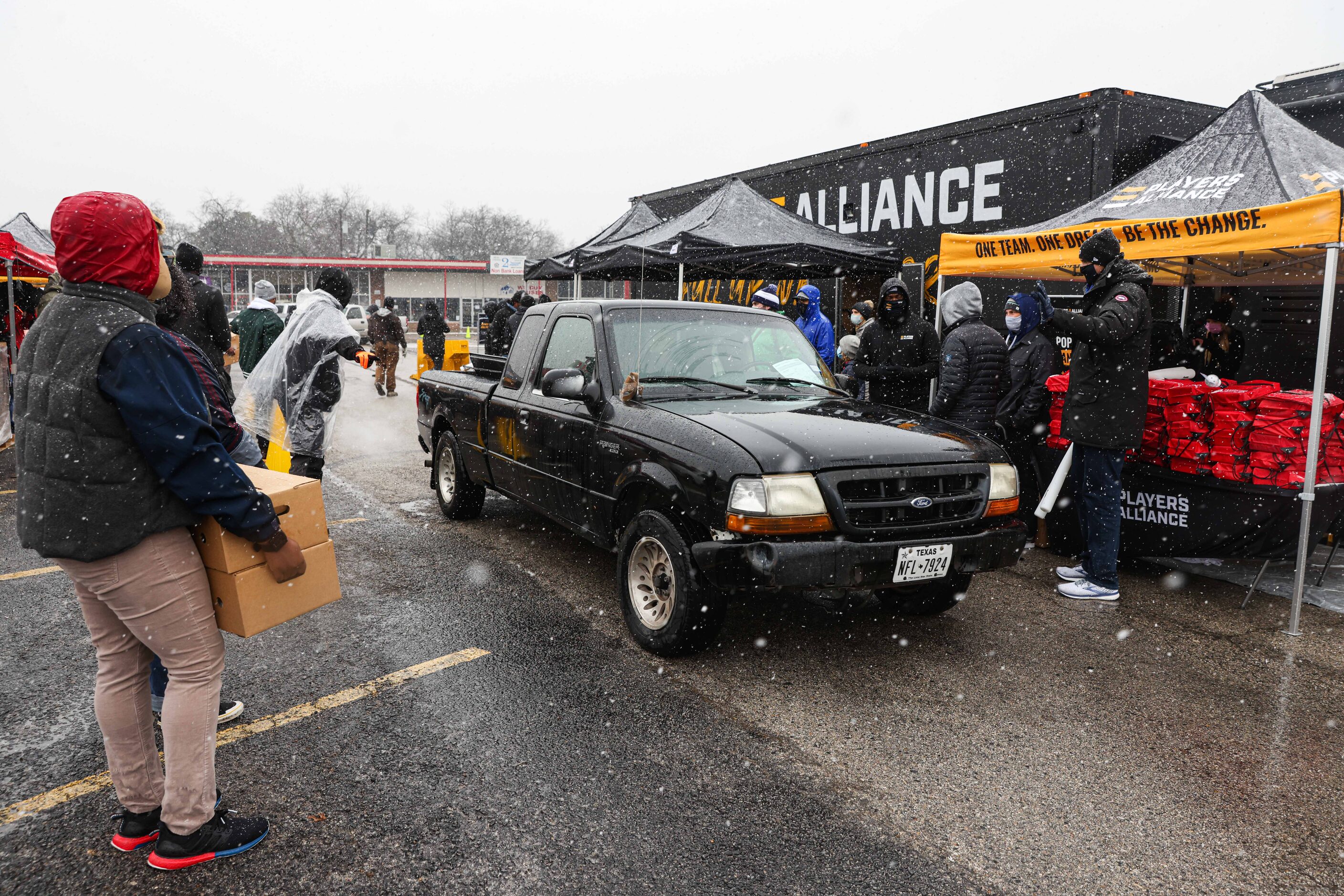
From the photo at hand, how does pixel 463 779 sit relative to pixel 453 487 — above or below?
below

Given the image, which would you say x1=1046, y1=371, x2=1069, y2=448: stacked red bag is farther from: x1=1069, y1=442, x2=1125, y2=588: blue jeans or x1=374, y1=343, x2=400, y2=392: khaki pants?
x1=374, y1=343, x2=400, y2=392: khaki pants

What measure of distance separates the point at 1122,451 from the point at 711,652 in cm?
282

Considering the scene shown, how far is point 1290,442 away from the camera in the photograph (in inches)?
195

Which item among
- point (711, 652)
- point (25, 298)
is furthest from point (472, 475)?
point (25, 298)

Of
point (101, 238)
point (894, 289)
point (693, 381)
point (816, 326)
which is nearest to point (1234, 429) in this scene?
point (894, 289)

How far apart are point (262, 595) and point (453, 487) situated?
4.32m

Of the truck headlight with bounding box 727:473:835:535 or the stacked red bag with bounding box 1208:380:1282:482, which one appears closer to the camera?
the truck headlight with bounding box 727:473:835:535

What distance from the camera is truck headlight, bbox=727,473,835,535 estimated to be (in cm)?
358

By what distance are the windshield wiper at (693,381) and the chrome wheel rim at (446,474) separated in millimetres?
2657

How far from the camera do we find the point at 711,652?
13.8 feet

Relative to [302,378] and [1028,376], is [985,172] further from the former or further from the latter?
[302,378]

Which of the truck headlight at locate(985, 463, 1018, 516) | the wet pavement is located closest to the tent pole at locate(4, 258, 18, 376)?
the wet pavement

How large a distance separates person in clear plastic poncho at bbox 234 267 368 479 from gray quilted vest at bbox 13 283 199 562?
11.1 feet

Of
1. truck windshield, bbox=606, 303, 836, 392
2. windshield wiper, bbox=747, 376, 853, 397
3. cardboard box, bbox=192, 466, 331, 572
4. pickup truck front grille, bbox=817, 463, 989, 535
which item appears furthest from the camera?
windshield wiper, bbox=747, 376, 853, 397
